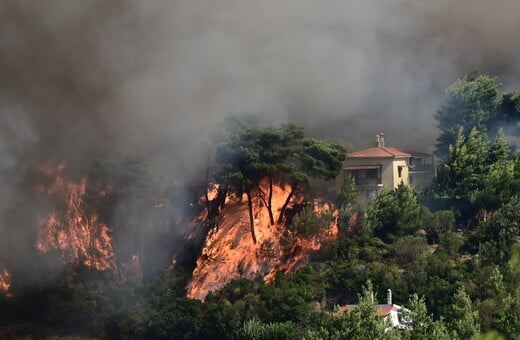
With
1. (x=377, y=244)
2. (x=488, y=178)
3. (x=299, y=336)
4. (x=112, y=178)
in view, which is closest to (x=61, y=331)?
(x=112, y=178)

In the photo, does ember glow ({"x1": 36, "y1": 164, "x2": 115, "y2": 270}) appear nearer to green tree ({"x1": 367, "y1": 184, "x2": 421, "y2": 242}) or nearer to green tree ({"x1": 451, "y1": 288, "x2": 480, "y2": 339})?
green tree ({"x1": 367, "y1": 184, "x2": 421, "y2": 242})

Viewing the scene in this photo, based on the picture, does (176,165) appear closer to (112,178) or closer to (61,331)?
(112,178)

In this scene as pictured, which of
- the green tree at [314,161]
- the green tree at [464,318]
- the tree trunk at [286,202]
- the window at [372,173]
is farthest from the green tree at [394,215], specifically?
the green tree at [464,318]

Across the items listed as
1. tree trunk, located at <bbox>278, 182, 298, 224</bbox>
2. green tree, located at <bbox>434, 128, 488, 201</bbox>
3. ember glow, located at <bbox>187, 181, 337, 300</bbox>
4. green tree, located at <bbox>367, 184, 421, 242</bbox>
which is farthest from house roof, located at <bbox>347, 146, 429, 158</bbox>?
ember glow, located at <bbox>187, 181, 337, 300</bbox>

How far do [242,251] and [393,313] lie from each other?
4.28 metres

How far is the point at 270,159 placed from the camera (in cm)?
2288

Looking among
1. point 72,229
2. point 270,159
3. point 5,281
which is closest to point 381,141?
point 270,159

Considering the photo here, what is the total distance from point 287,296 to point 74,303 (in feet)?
12.9

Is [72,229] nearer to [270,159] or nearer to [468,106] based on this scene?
[270,159]

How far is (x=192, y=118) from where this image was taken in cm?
2416

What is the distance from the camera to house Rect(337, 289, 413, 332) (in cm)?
1723

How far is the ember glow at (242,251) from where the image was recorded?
902 inches

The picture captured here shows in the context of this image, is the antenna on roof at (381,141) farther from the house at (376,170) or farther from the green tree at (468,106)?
the green tree at (468,106)

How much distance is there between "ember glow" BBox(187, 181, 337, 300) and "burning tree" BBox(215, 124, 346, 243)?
179 millimetres
